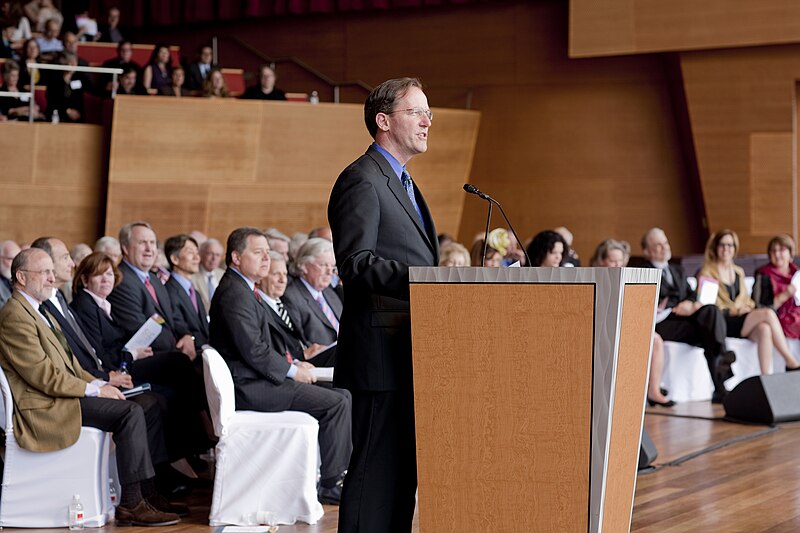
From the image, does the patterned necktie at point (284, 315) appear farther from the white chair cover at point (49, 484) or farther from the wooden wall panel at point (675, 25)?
the wooden wall panel at point (675, 25)

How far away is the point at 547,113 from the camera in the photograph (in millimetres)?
10844

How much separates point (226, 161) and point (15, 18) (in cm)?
325

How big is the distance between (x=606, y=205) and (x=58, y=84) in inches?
210

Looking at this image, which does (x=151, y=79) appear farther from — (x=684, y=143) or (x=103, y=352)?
(x=103, y=352)

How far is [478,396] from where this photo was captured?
2.24 metres

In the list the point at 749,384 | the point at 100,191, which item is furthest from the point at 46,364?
the point at 100,191

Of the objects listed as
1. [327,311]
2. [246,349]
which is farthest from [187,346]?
[246,349]

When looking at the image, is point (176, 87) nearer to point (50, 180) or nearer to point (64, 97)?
point (64, 97)

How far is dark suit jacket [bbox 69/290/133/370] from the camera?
475 cm

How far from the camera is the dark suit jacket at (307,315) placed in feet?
17.0

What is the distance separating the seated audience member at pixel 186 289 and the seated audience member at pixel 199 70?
4.98 metres

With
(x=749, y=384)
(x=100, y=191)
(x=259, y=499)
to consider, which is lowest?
(x=259, y=499)

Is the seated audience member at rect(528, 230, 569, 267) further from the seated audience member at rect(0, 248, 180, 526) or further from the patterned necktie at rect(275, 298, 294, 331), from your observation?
the seated audience member at rect(0, 248, 180, 526)

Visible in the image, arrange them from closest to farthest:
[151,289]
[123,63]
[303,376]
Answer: [303,376] → [151,289] → [123,63]
